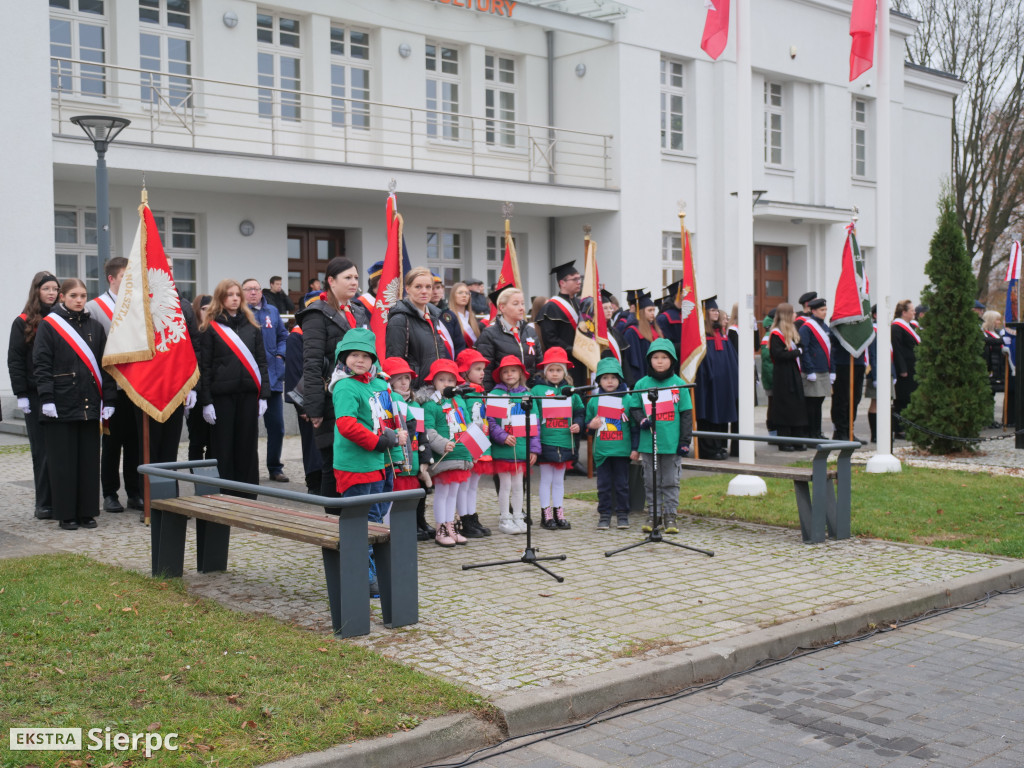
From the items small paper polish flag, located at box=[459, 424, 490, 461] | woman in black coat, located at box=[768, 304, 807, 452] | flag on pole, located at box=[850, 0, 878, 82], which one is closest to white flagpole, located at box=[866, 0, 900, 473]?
flag on pole, located at box=[850, 0, 878, 82]

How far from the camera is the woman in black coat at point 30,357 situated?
945cm

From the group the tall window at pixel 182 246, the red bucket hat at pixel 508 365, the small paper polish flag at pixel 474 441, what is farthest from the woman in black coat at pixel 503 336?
the tall window at pixel 182 246

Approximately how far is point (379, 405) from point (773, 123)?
2506cm

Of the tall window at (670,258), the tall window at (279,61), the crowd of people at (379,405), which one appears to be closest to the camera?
the crowd of people at (379,405)

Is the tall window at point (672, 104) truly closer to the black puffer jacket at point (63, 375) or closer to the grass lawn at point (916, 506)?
the grass lawn at point (916, 506)

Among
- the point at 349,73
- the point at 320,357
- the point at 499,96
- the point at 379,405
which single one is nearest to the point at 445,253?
the point at 499,96

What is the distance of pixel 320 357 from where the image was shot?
26.8ft

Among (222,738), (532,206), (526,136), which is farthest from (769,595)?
(526,136)

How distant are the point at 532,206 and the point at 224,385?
1570cm

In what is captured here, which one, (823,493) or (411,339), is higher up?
(411,339)

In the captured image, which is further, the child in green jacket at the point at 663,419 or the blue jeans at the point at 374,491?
the child in green jacket at the point at 663,419

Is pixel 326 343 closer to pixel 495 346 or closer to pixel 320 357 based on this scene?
pixel 320 357

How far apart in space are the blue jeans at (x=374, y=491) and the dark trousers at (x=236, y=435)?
3116 millimetres

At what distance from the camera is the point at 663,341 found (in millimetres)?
A: 9086
